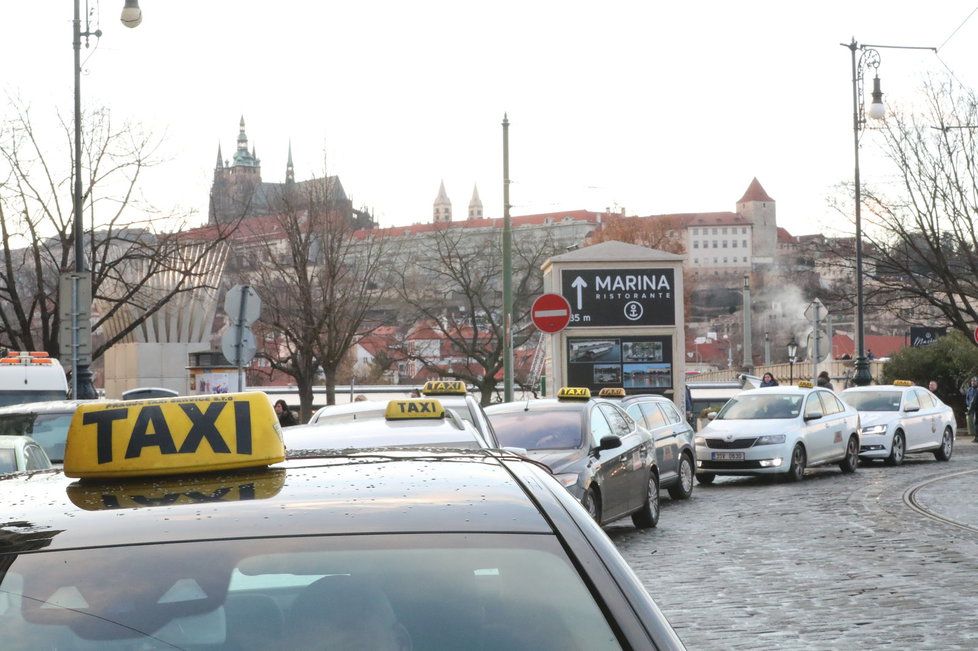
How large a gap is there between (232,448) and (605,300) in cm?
2777

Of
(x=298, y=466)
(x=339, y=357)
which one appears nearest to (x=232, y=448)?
(x=298, y=466)

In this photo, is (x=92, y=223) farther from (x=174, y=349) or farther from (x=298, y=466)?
(x=298, y=466)

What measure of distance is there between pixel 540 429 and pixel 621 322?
16234 mm

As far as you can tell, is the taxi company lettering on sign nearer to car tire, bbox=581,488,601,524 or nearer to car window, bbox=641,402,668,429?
car window, bbox=641,402,668,429

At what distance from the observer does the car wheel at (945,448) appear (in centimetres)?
2834

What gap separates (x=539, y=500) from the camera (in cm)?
288

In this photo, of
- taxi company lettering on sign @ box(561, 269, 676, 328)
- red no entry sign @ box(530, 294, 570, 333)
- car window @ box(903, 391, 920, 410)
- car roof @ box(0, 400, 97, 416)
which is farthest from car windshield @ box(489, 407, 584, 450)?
taxi company lettering on sign @ box(561, 269, 676, 328)

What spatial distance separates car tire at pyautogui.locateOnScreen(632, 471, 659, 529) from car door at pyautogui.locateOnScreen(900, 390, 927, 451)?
12566 mm

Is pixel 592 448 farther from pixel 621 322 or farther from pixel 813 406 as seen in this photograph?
pixel 621 322

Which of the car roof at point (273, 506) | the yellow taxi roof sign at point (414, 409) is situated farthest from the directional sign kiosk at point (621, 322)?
the car roof at point (273, 506)

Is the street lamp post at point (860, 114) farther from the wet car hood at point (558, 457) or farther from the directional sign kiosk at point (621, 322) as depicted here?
the wet car hood at point (558, 457)

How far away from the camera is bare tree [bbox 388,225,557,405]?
179 ft

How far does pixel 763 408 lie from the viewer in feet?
76.2

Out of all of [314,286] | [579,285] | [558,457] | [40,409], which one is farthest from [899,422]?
[314,286]
